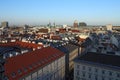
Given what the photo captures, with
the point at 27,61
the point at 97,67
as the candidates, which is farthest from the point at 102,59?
the point at 27,61

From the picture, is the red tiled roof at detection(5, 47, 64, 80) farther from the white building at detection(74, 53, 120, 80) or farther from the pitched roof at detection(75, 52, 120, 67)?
the pitched roof at detection(75, 52, 120, 67)

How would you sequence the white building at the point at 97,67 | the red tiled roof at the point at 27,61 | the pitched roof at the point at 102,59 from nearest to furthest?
the red tiled roof at the point at 27,61, the white building at the point at 97,67, the pitched roof at the point at 102,59

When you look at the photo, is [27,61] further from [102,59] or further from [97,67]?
[102,59]

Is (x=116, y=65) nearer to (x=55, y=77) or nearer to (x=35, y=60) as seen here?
(x=55, y=77)

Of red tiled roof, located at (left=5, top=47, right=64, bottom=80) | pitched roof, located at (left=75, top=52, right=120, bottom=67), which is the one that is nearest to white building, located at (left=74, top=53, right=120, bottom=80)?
pitched roof, located at (left=75, top=52, right=120, bottom=67)

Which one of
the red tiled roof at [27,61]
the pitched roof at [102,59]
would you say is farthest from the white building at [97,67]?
the red tiled roof at [27,61]

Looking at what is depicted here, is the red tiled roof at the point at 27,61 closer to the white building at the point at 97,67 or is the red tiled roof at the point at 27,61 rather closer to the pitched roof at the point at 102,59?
the white building at the point at 97,67
